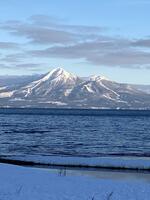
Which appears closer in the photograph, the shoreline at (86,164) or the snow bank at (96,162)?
the shoreline at (86,164)

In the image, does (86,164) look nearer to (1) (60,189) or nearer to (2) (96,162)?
(2) (96,162)

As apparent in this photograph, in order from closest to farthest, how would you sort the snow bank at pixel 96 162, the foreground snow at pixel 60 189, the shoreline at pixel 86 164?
the foreground snow at pixel 60 189 → the shoreline at pixel 86 164 → the snow bank at pixel 96 162

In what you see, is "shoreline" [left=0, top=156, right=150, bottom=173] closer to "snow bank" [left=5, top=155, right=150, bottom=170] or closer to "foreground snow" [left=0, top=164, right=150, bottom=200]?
"snow bank" [left=5, top=155, right=150, bottom=170]

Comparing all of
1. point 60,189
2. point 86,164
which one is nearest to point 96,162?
point 86,164

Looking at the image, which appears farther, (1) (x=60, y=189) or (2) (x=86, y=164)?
(2) (x=86, y=164)

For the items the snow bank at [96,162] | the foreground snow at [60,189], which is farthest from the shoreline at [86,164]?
the foreground snow at [60,189]

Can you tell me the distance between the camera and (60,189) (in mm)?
27734

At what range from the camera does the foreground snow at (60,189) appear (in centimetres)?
2545

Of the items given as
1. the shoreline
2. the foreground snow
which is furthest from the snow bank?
the foreground snow

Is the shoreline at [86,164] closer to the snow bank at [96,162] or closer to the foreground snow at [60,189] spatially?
the snow bank at [96,162]

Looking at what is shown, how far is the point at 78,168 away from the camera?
148 ft

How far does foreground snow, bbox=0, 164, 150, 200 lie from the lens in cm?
2545

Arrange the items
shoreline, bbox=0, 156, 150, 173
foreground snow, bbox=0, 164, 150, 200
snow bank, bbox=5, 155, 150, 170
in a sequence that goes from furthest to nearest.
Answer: snow bank, bbox=5, 155, 150, 170
shoreline, bbox=0, 156, 150, 173
foreground snow, bbox=0, 164, 150, 200

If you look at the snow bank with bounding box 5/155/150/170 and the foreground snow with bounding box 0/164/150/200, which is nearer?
the foreground snow with bounding box 0/164/150/200
